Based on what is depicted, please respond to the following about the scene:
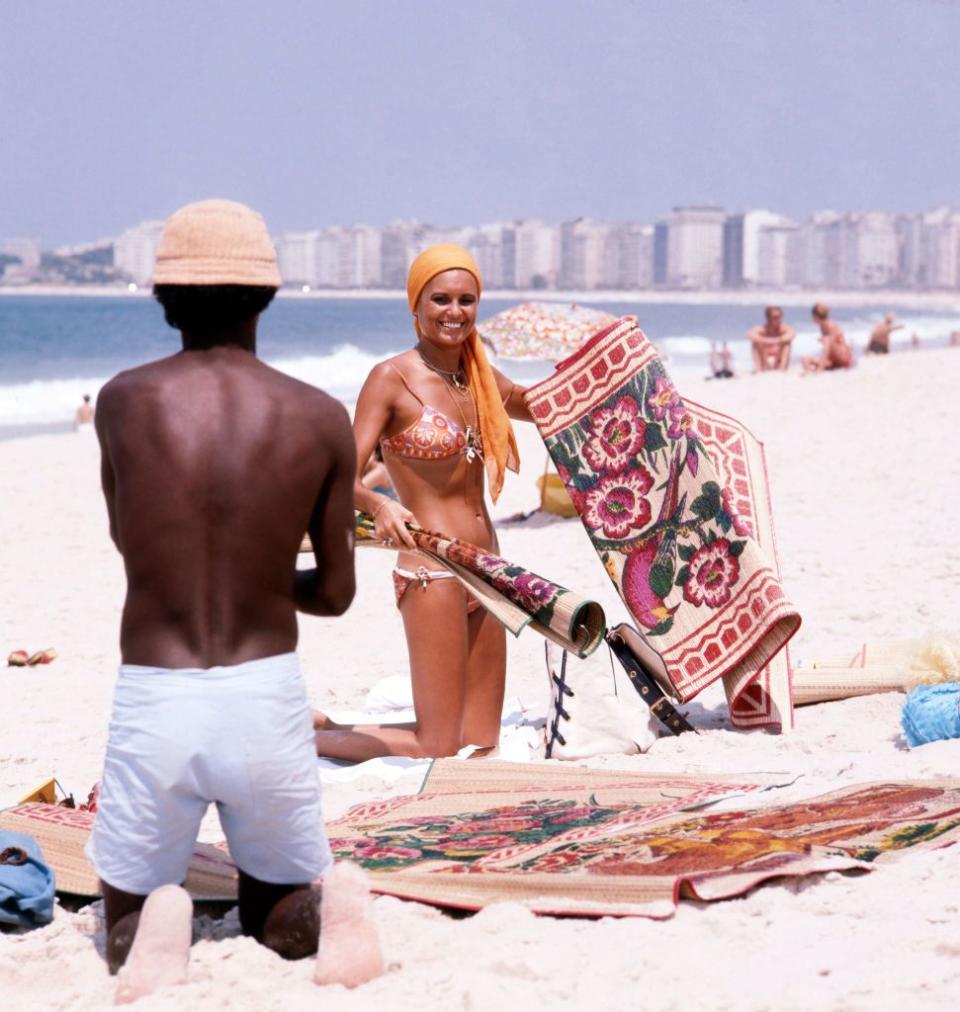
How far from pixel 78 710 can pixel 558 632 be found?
2.73 m

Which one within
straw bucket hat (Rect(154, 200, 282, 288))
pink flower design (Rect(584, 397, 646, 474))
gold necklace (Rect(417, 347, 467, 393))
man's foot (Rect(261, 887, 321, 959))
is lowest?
man's foot (Rect(261, 887, 321, 959))

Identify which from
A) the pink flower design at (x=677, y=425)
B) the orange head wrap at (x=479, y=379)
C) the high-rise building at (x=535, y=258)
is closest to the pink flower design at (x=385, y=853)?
the orange head wrap at (x=479, y=379)

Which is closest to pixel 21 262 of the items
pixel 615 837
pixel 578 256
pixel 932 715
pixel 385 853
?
pixel 578 256

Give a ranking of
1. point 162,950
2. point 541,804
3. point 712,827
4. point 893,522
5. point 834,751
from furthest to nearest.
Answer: point 893,522 < point 834,751 < point 541,804 < point 712,827 < point 162,950

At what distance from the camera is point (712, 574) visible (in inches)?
234

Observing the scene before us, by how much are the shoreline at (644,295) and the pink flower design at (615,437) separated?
388 ft

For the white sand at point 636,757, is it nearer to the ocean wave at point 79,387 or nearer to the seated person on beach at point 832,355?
the seated person on beach at point 832,355

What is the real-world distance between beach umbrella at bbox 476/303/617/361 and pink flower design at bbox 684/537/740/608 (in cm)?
505

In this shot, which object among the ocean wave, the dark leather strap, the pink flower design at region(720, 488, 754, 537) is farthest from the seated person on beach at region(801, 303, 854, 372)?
the dark leather strap

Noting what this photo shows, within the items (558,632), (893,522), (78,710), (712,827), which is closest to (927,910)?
(712,827)

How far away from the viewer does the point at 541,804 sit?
4.62 meters

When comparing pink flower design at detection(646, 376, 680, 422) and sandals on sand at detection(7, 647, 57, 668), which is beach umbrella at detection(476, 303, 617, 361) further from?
pink flower design at detection(646, 376, 680, 422)

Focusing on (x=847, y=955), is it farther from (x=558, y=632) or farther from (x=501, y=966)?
(x=558, y=632)

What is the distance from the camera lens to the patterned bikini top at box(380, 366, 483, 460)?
5566 mm
